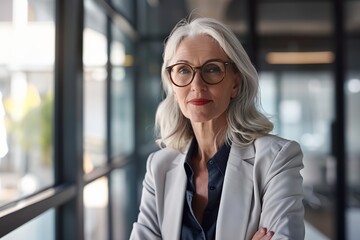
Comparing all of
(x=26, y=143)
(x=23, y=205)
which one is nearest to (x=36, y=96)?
(x=26, y=143)

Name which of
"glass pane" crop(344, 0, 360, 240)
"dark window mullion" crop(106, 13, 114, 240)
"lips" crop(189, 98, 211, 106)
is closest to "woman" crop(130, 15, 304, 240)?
"lips" crop(189, 98, 211, 106)

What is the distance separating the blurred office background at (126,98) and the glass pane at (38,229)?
0.04 feet

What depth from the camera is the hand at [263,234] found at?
3.58 ft

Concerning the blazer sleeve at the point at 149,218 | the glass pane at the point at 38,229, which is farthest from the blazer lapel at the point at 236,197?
the glass pane at the point at 38,229

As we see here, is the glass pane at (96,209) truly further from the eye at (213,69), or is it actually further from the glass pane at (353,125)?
the glass pane at (353,125)

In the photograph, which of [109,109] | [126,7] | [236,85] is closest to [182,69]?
[236,85]

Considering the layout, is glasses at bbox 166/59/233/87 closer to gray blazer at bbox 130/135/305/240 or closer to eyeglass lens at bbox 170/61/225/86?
eyeglass lens at bbox 170/61/225/86

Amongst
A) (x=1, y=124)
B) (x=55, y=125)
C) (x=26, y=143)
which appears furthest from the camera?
(x=55, y=125)

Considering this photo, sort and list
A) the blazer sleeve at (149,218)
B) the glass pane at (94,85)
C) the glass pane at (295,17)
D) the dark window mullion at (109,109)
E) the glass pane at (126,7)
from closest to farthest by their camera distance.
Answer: the blazer sleeve at (149,218) < the glass pane at (94,85) < the dark window mullion at (109,109) < the glass pane at (126,7) < the glass pane at (295,17)

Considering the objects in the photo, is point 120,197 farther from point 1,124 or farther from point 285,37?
point 1,124

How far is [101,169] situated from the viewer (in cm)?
342

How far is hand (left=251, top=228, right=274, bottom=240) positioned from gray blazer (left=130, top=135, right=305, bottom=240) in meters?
0.02

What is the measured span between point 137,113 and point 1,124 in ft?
11.4

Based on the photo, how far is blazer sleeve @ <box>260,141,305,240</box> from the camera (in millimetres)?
1109
